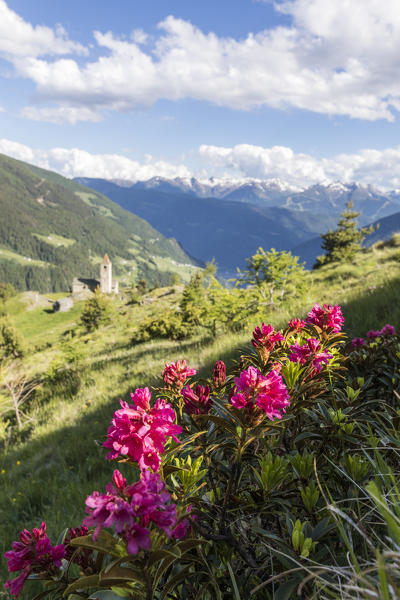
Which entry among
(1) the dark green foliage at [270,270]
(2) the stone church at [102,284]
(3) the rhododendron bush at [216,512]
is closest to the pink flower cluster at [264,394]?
(3) the rhododendron bush at [216,512]

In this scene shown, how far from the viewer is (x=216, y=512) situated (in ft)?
4.03

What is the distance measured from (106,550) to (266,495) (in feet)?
1.93

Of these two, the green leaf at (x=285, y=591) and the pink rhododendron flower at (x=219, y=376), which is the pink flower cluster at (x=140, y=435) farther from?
the pink rhododendron flower at (x=219, y=376)

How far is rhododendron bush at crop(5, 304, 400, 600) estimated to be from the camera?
799mm

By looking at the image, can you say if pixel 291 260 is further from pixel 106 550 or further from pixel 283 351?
pixel 106 550

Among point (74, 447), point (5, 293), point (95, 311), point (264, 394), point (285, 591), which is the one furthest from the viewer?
point (5, 293)

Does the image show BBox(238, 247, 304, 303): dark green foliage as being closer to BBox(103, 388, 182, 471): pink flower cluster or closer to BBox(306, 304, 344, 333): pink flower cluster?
BBox(306, 304, 344, 333): pink flower cluster

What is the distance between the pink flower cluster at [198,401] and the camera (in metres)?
1.49

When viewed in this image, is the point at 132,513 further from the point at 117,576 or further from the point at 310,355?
the point at 310,355

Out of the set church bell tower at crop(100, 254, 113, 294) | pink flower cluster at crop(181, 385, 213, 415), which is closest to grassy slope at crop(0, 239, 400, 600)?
pink flower cluster at crop(181, 385, 213, 415)

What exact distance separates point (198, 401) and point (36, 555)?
771 millimetres

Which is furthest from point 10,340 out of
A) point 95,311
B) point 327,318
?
point 327,318

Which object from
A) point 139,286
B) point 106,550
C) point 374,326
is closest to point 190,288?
point 374,326

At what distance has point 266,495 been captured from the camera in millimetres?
1154
